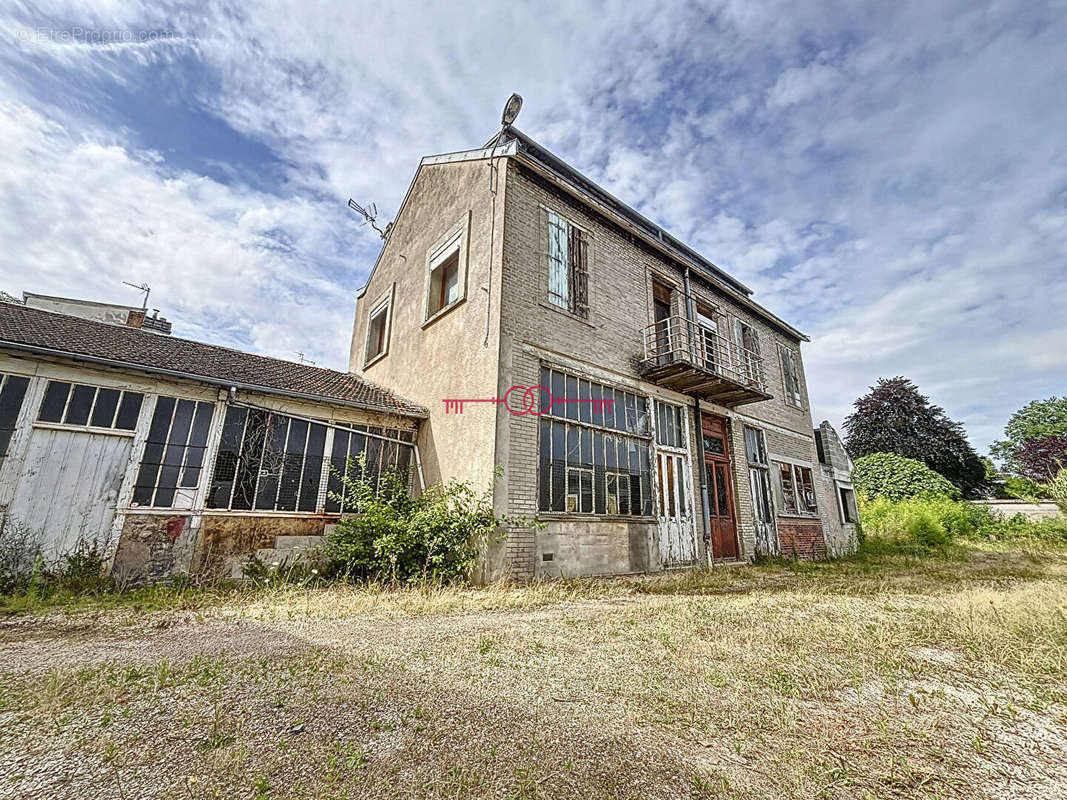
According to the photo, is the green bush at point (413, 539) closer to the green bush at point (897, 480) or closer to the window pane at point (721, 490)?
the window pane at point (721, 490)

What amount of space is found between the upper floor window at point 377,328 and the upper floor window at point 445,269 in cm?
212

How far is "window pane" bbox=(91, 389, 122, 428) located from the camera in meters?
6.11

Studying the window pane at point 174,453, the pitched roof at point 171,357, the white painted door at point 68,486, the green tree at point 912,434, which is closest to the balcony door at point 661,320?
the pitched roof at point 171,357

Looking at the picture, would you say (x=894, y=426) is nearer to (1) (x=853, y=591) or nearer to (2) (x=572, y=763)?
(1) (x=853, y=591)

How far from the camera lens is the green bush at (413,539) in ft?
22.0

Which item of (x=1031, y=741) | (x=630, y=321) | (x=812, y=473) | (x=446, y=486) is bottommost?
(x=1031, y=741)

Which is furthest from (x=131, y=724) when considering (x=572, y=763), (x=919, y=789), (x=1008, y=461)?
(x=1008, y=461)

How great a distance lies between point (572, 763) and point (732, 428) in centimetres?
1140

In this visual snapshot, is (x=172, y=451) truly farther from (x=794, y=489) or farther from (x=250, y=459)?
(x=794, y=489)

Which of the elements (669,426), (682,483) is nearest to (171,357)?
(669,426)

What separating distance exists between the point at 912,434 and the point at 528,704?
35.1 m

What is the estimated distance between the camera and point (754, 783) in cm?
186

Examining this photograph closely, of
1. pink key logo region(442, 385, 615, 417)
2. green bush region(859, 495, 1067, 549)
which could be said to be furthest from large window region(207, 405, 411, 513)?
green bush region(859, 495, 1067, 549)

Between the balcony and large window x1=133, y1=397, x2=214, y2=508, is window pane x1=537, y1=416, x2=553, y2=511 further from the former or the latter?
large window x1=133, y1=397, x2=214, y2=508
